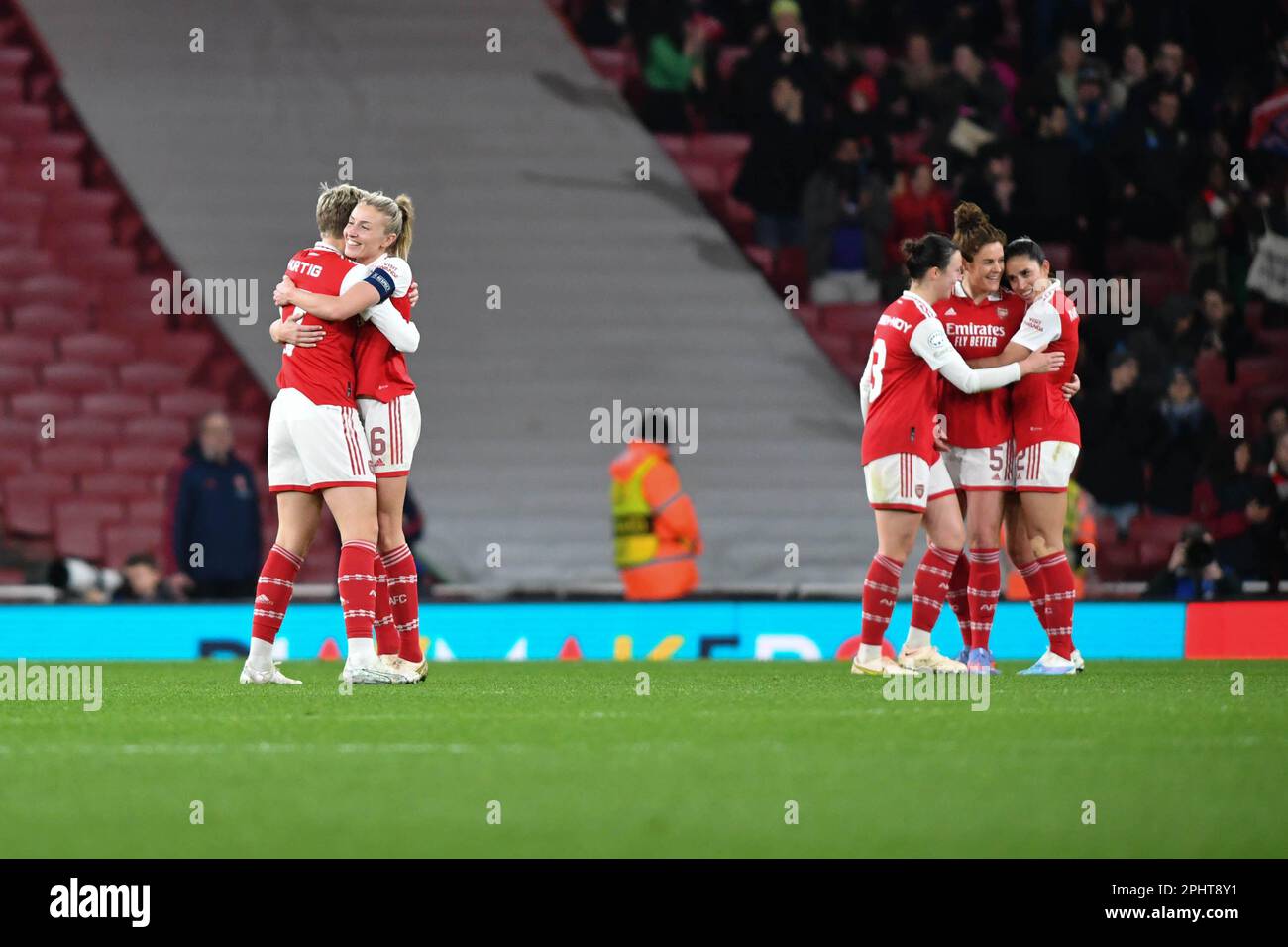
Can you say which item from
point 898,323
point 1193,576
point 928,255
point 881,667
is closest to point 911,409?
point 898,323

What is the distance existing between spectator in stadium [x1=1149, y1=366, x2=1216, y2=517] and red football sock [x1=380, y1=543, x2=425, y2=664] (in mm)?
8267

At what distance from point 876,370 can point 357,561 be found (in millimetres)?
2536

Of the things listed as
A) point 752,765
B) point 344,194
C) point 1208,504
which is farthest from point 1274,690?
point 1208,504

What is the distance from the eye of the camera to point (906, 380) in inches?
362

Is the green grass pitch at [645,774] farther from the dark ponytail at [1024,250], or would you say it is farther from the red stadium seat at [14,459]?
the red stadium seat at [14,459]

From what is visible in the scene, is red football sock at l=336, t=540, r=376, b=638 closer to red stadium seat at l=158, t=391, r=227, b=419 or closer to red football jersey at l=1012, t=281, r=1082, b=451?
red football jersey at l=1012, t=281, r=1082, b=451

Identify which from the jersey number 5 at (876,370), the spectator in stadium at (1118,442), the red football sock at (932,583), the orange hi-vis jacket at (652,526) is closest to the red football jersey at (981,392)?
the jersey number 5 at (876,370)

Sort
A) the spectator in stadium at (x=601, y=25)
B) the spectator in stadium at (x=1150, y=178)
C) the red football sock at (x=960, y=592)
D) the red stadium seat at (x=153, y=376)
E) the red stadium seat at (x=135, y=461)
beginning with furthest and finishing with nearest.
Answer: the spectator in stadium at (x=601, y=25), the spectator in stadium at (x=1150, y=178), the red stadium seat at (x=153, y=376), the red stadium seat at (x=135, y=461), the red football sock at (x=960, y=592)

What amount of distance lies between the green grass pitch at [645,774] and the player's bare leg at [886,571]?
0.89 meters

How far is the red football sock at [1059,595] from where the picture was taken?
941cm

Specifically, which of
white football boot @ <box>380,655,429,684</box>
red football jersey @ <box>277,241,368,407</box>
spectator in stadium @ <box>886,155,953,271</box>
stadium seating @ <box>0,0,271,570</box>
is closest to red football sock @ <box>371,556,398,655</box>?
white football boot @ <box>380,655,429,684</box>

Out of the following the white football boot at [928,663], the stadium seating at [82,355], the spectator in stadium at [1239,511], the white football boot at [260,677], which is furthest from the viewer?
the stadium seating at [82,355]

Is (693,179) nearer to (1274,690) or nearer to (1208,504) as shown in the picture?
(1208,504)

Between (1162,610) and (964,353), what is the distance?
4074 millimetres
